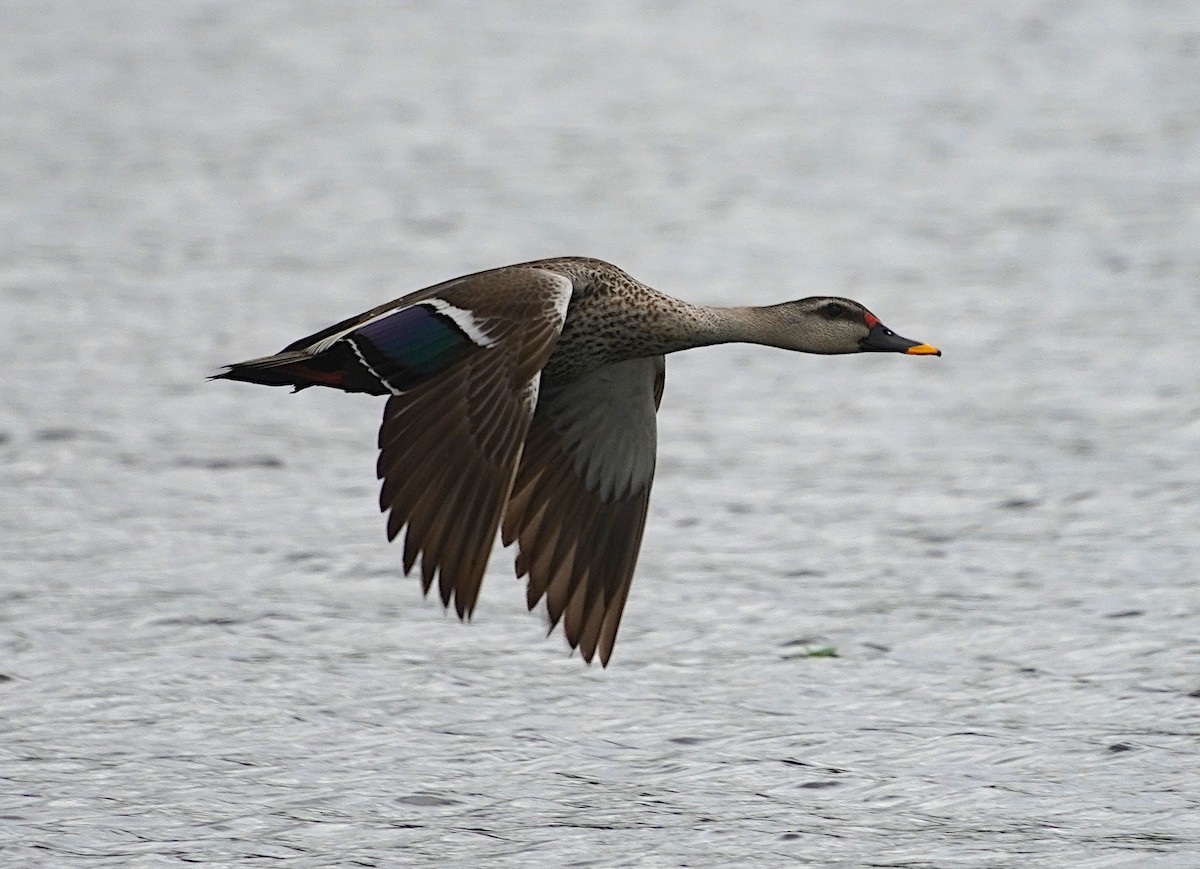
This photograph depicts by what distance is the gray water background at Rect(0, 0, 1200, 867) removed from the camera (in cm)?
879

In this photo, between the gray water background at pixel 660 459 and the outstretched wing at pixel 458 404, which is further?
the gray water background at pixel 660 459

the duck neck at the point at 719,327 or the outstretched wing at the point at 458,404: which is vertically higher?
the duck neck at the point at 719,327

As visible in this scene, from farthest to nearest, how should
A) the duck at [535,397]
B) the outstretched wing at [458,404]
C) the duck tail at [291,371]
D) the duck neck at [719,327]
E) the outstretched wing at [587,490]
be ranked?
the outstretched wing at [587,490] < the duck neck at [719,327] < the duck tail at [291,371] < the duck at [535,397] < the outstretched wing at [458,404]

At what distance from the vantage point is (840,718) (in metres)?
9.64

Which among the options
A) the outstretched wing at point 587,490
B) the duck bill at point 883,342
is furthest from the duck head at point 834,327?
the outstretched wing at point 587,490

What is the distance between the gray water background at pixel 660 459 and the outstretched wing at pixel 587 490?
0.68m

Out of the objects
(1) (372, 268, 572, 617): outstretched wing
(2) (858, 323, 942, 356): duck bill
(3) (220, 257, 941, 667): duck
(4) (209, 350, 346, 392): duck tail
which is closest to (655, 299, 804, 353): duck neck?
(3) (220, 257, 941, 667): duck

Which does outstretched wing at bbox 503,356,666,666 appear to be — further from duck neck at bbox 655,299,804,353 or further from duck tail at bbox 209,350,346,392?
duck tail at bbox 209,350,346,392

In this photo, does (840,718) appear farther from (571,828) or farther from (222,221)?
(222,221)

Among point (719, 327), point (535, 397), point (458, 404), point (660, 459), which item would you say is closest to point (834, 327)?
point (719, 327)

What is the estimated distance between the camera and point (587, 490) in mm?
9336

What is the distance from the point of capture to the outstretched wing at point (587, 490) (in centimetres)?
916

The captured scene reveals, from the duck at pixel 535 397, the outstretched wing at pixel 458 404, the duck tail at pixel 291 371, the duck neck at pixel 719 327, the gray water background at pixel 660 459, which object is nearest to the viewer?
the outstretched wing at pixel 458 404

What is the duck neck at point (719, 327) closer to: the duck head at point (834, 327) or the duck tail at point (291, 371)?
the duck head at point (834, 327)
